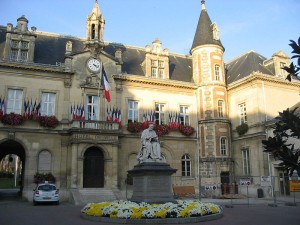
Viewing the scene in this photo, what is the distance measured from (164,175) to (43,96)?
15222 millimetres

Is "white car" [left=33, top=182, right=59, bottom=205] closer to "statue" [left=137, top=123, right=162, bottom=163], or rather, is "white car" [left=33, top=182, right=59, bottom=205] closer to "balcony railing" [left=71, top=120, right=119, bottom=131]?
"balcony railing" [left=71, top=120, right=119, bottom=131]

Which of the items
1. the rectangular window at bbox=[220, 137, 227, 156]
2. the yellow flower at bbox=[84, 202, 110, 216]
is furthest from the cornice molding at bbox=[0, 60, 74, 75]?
the yellow flower at bbox=[84, 202, 110, 216]

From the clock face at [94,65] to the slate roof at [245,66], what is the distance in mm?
13154

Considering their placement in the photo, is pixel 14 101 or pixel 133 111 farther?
pixel 133 111

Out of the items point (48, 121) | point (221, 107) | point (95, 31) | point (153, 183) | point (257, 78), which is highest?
point (95, 31)

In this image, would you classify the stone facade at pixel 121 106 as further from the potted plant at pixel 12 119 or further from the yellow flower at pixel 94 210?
the yellow flower at pixel 94 210

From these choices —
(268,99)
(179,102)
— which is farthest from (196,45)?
(268,99)

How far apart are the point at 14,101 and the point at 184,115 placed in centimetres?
1494

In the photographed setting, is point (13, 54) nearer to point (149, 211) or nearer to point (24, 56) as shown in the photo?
point (24, 56)

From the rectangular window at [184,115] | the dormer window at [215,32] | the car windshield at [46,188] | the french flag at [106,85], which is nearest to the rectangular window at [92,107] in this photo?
the french flag at [106,85]

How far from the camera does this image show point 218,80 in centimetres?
3016

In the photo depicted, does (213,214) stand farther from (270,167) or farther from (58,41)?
(58,41)

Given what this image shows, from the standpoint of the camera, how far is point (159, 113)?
29578mm

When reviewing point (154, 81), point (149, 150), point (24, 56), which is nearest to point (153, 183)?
point (149, 150)
